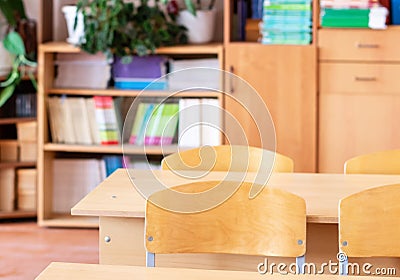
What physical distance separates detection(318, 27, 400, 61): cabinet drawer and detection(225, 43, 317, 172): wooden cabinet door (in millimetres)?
83

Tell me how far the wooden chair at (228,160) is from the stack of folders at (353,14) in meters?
1.42

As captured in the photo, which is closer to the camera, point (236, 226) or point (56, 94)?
point (236, 226)

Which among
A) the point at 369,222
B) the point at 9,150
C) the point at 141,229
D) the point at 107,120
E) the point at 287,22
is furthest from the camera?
the point at 9,150

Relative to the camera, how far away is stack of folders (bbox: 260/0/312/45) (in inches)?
160

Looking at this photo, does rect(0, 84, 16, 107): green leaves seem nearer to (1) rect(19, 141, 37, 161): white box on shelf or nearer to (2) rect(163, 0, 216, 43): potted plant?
(1) rect(19, 141, 37, 161): white box on shelf

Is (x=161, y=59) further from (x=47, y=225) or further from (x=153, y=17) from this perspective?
(x=47, y=225)

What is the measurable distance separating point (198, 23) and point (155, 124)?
0.79 meters

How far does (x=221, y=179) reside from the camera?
2633 millimetres

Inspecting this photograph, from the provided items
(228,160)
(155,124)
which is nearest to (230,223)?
(228,160)

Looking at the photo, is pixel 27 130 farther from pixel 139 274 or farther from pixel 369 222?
pixel 139 274

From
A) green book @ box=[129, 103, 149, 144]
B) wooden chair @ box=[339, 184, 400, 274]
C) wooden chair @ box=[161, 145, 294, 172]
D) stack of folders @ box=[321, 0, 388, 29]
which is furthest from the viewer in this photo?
stack of folders @ box=[321, 0, 388, 29]

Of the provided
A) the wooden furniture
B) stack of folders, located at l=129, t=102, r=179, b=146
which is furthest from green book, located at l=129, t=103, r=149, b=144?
the wooden furniture

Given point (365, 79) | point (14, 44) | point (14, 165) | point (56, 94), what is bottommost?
point (14, 165)

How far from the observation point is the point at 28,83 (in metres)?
4.59
